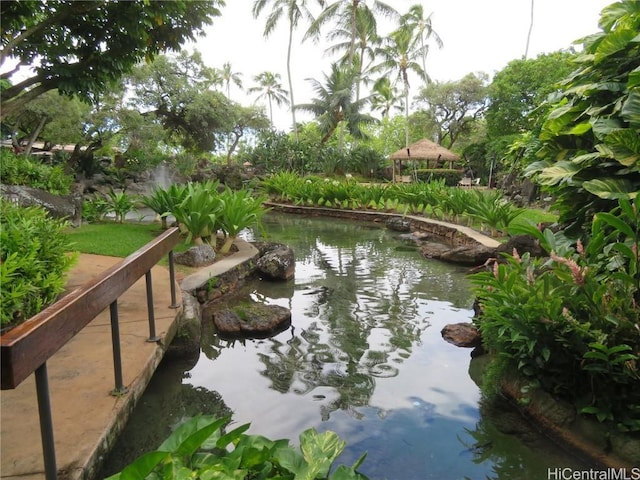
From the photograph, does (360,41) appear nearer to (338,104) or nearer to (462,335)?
(338,104)

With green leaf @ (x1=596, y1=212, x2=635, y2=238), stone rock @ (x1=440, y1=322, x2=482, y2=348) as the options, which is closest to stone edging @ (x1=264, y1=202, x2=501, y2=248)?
stone rock @ (x1=440, y1=322, x2=482, y2=348)

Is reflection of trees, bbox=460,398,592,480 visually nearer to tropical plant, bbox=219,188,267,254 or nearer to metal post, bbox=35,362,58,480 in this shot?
metal post, bbox=35,362,58,480

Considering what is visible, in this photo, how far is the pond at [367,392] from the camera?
8.17ft

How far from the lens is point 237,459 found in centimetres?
170

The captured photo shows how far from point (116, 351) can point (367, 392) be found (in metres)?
1.73

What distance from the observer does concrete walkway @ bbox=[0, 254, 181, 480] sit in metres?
1.82

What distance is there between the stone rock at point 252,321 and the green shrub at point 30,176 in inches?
263

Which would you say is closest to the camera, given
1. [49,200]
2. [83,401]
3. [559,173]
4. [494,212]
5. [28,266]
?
[83,401]

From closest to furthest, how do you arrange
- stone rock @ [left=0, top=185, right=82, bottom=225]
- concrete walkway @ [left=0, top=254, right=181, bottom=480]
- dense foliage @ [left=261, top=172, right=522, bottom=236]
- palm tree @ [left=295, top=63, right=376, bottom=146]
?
1. concrete walkway @ [left=0, top=254, right=181, bottom=480]
2. stone rock @ [left=0, top=185, right=82, bottom=225]
3. dense foliage @ [left=261, top=172, right=522, bottom=236]
4. palm tree @ [left=295, top=63, right=376, bottom=146]

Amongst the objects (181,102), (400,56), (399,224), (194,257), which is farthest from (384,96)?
(194,257)

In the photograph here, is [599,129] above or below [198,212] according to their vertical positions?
above

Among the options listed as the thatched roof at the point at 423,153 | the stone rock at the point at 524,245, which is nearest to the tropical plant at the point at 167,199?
the stone rock at the point at 524,245

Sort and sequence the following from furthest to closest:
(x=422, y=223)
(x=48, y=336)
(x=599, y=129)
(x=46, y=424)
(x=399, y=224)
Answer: (x=399, y=224), (x=422, y=223), (x=599, y=129), (x=46, y=424), (x=48, y=336)

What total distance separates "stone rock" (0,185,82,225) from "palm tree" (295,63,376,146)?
19920 mm
